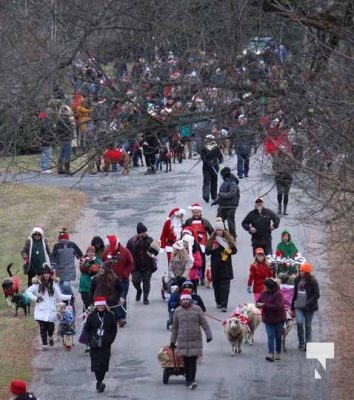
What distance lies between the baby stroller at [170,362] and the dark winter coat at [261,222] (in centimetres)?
681

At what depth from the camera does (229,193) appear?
2914cm

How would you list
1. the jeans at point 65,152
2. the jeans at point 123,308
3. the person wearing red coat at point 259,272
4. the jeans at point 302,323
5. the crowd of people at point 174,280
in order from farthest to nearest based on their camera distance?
1. the person wearing red coat at point 259,272
2. the jeans at point 123,308
3. the jeans at point 302,323
4. the crowd of people at point 174,280
5. the jeans at point 65,152

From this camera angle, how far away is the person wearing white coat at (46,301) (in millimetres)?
22562

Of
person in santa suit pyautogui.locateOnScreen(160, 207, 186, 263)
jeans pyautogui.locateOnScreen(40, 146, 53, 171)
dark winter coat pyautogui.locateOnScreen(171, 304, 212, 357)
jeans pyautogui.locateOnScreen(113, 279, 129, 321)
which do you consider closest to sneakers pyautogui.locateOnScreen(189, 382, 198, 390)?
dark winter coat pyautogui.locateOnScreen(171, 304, 212, 357)

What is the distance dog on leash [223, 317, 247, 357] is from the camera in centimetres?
2177

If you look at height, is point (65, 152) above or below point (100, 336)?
above

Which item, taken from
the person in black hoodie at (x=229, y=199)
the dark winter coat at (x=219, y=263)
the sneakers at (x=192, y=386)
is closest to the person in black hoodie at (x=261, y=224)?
the person in black hoodie at (x=229, y=199)

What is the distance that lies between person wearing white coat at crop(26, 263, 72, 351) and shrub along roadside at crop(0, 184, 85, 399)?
390 mm

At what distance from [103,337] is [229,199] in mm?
9429

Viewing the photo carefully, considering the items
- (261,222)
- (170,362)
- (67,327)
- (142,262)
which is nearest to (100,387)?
(170,362)

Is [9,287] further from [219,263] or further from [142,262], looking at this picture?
[219,263]

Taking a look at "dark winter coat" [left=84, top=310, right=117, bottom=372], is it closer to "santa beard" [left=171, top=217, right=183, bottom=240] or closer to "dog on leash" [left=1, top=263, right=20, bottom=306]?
"dog on leash" [left=1, top=263, right=20, bottom=306]

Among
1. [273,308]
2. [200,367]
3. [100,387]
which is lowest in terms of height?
[100,387]

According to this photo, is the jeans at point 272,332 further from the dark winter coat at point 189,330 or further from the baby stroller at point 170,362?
the baby stroller at point 170,362
